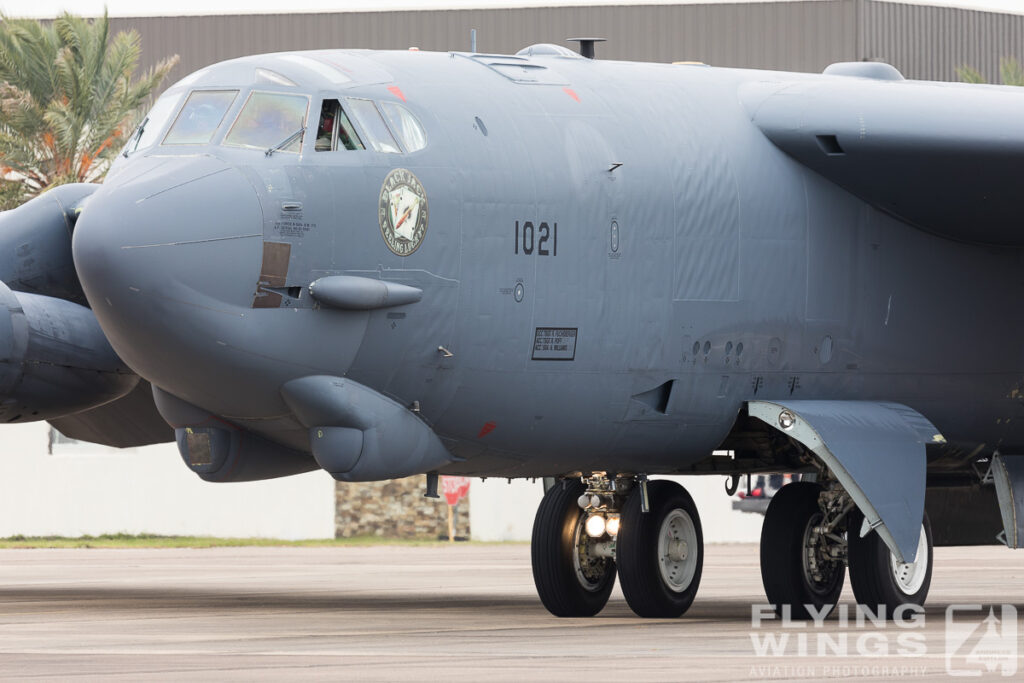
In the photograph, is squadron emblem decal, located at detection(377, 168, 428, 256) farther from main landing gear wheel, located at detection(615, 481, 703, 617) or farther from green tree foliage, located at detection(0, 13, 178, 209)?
green tree foliage, located at detection(0, 13, 178, 209)

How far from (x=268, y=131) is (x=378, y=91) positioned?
1.00 m

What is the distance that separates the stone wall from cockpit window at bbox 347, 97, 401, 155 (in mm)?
25250

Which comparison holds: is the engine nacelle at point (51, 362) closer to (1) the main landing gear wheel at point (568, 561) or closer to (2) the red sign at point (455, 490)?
(1) the main landing gear wheel at point (568, 561)

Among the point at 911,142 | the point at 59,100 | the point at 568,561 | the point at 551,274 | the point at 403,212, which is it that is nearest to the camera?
the point at 403,212

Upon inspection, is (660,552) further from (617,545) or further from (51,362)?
(51,362)

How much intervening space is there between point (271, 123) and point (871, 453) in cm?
595

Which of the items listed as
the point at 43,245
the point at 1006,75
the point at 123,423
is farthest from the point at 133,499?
the point at 43,245

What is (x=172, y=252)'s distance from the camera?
45.8 ft

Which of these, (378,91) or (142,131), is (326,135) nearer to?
(378,91)

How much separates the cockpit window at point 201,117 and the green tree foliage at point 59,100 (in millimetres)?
24997

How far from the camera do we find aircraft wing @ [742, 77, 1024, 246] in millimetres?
16703

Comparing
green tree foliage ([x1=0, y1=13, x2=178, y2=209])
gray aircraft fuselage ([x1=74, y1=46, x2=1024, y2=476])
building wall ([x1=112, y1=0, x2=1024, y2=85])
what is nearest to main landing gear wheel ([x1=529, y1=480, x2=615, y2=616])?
gray aircraft fuselage ([x1=74, y1=46, x2=1024, y2=476])

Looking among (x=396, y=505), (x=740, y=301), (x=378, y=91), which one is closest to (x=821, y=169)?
(x=740, y=301)

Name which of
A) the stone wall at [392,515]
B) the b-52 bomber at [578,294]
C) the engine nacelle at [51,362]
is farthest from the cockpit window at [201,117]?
the stone wall at [392,515]
